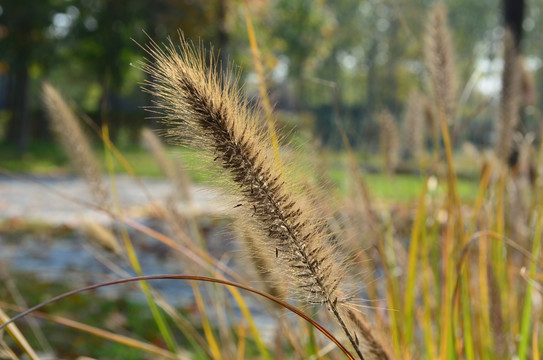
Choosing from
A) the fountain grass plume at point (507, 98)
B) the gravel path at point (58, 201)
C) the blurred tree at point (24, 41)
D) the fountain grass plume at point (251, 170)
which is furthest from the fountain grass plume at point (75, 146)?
the blurred tree at point (24, 41)

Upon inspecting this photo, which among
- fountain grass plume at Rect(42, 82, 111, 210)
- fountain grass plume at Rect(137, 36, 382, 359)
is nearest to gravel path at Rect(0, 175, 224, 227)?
fountain grass plume at Rect(42, 82, 111, 210)

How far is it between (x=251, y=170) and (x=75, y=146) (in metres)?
0.98

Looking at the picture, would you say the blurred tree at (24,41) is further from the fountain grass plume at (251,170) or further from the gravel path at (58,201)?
the fountain grass plume at (251,170)

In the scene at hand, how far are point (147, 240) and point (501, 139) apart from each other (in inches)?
195

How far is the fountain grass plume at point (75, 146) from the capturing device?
5.04 feet

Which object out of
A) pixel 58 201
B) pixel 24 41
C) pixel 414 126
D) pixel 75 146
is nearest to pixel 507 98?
pixel 414 126

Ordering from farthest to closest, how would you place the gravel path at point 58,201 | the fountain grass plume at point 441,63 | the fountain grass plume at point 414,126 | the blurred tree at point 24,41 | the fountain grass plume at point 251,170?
the blurred tree at point 24,41
the gravel path at point 58,201
the fountain grass plume at point 414,126
the fountain grass plume at point 441,63
the fountain grass plume at point 251,170

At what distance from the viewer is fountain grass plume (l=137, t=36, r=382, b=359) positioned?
68 centimetres

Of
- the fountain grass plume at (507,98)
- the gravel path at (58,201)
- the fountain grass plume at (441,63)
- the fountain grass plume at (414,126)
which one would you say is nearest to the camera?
the fountain grass plume at (441,63)

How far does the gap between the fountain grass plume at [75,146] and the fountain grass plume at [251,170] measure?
84cm

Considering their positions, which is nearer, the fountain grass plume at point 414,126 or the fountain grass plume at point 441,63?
the fountain grass plume at point 441,63

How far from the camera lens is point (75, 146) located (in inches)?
60.6

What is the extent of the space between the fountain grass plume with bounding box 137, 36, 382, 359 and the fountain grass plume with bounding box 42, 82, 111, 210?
84 centimetres

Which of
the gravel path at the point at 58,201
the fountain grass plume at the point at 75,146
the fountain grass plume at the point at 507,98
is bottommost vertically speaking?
the gravel path at the point at 58,201
